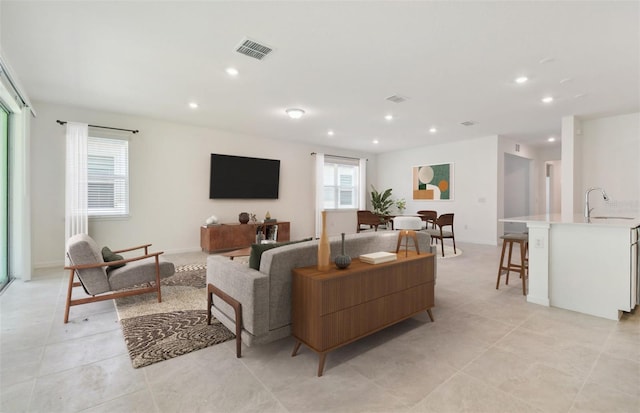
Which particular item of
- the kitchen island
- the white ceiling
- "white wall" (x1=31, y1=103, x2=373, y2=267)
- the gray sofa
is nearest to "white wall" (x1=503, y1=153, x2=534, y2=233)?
the white ceiling

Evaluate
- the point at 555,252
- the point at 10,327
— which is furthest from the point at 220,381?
the point at 555,252

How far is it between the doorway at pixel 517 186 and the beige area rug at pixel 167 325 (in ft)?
29.0

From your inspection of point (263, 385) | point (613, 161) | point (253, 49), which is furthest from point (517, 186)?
point (263, 385)

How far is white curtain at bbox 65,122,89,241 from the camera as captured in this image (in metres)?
4.85

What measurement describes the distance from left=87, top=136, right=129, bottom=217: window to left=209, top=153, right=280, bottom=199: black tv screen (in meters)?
1.60

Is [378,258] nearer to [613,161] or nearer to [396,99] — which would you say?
[396,99]

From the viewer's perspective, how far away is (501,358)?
2127 mm

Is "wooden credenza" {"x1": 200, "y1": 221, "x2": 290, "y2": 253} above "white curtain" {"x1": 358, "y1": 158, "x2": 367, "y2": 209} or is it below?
below

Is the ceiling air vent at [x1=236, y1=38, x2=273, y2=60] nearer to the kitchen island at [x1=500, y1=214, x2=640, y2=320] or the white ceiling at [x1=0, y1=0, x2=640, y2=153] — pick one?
the white ceiling at [x1=0, y1=0, x2=640, y2=153]

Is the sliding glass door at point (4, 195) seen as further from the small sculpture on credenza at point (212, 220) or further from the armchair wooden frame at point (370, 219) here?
the armchair wooden frame at point (370, 219)

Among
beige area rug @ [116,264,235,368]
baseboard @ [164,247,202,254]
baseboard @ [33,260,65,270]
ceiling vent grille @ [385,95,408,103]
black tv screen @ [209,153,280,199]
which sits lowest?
beige area rug @ [116,264,235,368]

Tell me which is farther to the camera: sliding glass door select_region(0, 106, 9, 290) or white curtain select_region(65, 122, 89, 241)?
white curtain select_region(65, 122, 89, 241)

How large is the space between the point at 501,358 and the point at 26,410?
9.70 feet

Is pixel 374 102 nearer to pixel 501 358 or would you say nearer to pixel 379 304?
pixel 379 304
